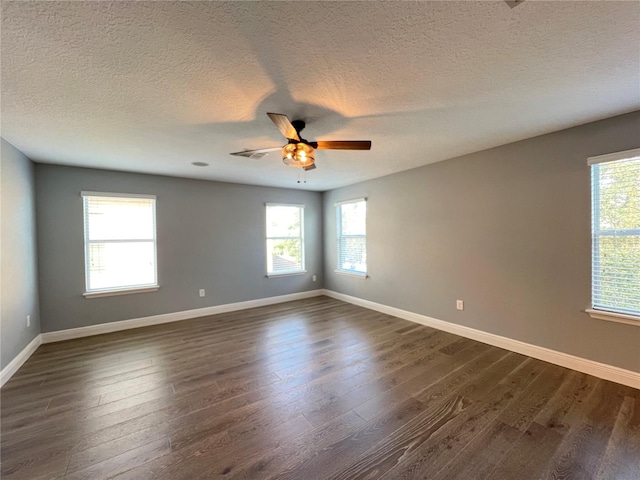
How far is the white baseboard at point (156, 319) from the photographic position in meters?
3.65

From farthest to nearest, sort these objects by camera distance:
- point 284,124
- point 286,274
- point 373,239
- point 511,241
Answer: point 286,274 < point 373,239 < point 511,241 < point 284,124

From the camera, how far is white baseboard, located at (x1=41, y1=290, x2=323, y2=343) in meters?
3.65

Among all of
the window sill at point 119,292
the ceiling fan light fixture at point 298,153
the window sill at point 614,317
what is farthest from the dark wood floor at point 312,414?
the ceiling fan light fixture at point 298,153

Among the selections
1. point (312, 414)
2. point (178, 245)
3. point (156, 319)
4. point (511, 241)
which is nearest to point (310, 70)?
point (312, 414)

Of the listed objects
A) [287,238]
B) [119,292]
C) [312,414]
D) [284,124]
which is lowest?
[312,414]

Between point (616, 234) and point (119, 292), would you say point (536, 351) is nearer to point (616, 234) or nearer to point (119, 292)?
point (616, 234)

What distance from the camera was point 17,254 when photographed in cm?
292

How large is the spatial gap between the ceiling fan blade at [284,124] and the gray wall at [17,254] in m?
2.88

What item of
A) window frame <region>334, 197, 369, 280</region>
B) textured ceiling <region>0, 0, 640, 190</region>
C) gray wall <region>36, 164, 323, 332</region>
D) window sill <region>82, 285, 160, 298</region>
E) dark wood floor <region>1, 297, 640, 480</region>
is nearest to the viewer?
textured ceiling <region>0, 0, 640, 190</region>

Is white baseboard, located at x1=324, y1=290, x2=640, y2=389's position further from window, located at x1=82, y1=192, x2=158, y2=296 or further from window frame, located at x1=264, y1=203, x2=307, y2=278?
window, located at x1=82, y1=192, x2=158, y2=296

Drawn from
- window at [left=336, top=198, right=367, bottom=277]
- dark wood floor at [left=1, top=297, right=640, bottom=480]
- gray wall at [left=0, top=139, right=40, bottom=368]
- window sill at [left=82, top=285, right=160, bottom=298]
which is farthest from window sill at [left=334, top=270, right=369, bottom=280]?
gray wall at [left=0, top=139, right=40, bottom=368]

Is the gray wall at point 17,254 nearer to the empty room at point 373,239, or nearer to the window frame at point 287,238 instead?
the empty room at point 373,239

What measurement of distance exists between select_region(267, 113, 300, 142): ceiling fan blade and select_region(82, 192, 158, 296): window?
3.20 meters

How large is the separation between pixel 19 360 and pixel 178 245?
2.19 metres
